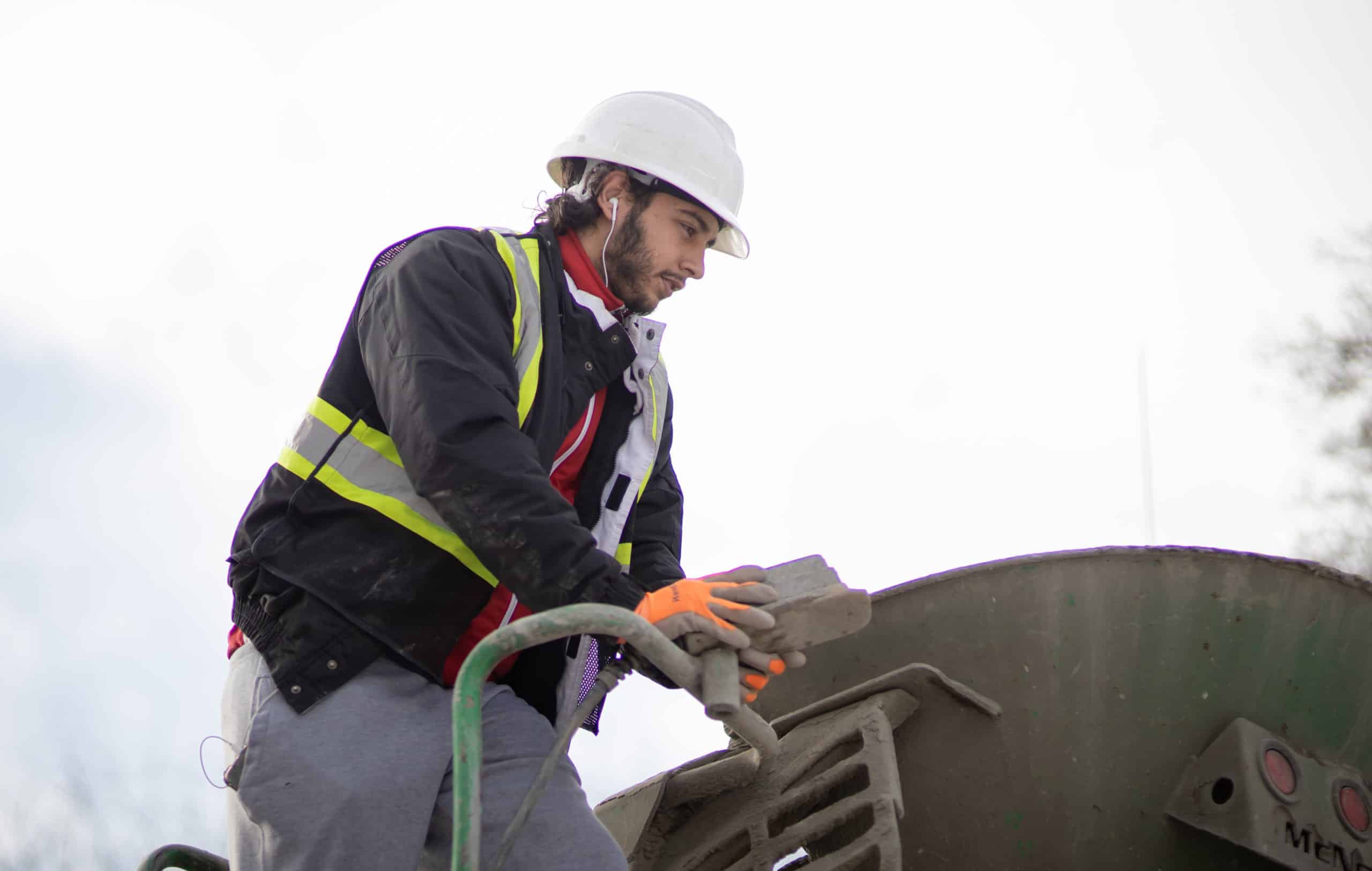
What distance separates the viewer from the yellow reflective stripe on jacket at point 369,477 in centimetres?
246

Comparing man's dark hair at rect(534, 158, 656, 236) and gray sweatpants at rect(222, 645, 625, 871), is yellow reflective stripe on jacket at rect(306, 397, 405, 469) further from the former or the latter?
man's dark hair at rect(534, 158, 656, 236)

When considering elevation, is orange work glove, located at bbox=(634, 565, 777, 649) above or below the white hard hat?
below

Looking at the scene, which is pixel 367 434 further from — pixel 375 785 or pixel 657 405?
pixel 657 405

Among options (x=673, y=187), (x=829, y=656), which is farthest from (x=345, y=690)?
(x=673, y=187)

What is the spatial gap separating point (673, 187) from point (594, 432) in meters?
0.62

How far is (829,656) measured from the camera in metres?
2.85

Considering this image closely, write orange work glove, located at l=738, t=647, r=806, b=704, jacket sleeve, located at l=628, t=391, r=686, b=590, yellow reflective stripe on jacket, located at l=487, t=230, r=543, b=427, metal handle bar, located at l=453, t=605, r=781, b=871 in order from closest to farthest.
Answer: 1. metal handle bar, located at l=453, t=605, r=781, b=871
2. orange work glove, located at l=738, t=647, r=806, b=704
3. yellow reflective stripe on jacket, located at l=487, t=230, r=543, b=427
4. jacket sleeve, located at l=628, t=391, r=686, b=590

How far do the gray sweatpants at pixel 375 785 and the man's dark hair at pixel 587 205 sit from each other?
1.13 metres

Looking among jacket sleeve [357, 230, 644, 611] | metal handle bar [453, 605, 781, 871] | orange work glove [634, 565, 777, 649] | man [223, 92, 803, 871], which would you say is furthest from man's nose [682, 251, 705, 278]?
metal handle bar [453, 605, 781, 871]

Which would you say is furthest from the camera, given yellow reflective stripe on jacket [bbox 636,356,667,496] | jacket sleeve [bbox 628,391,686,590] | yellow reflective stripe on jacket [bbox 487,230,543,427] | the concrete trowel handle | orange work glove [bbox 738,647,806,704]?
jacket sleeve [bbox 628,391,686,590]

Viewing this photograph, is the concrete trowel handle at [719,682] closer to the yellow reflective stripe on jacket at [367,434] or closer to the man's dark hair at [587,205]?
the yellow reflective stripe on jacket at [367,434]

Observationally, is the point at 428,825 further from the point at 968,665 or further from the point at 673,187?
the point at 673,187

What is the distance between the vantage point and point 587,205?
310 cm

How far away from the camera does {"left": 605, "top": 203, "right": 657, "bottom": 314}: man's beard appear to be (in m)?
3.01
